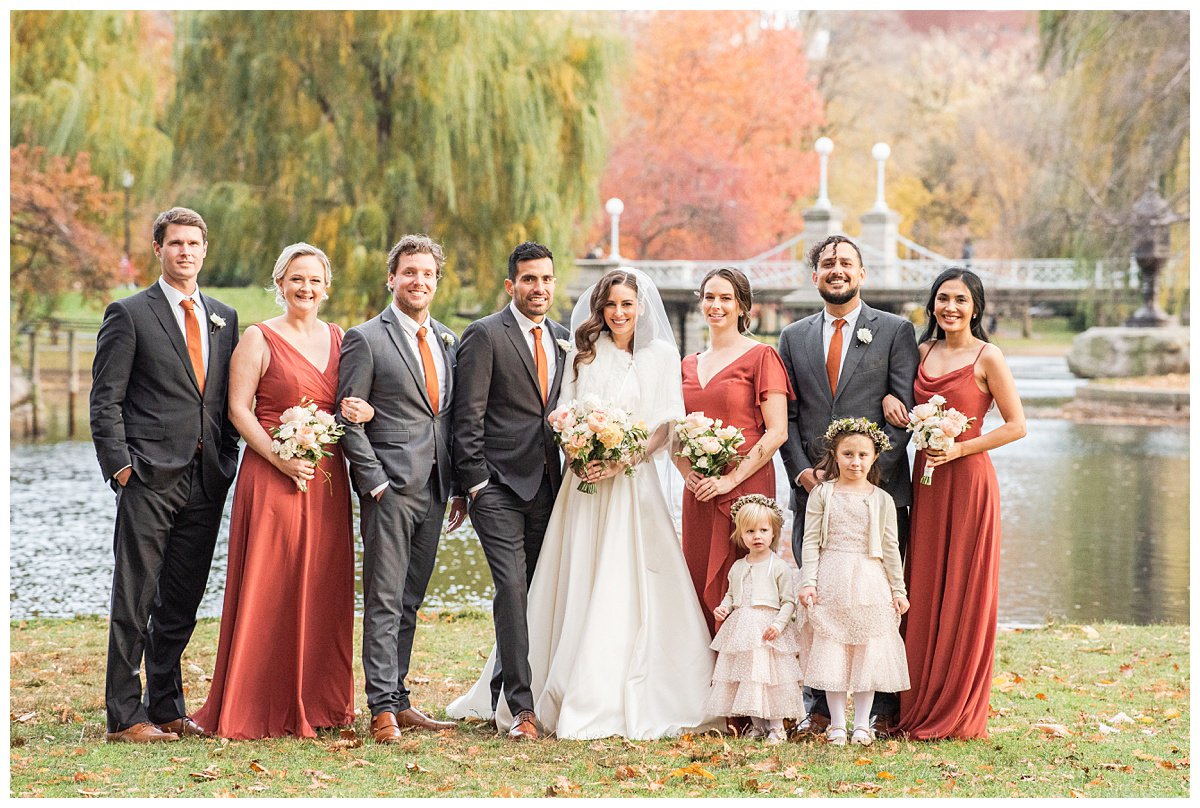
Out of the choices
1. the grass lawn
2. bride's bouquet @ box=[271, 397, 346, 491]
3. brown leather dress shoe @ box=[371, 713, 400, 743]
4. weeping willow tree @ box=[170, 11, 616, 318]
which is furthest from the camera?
weeping willow tree @ box=[170, 11, 616, 318]

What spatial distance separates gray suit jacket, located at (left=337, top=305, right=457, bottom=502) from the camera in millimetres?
5293

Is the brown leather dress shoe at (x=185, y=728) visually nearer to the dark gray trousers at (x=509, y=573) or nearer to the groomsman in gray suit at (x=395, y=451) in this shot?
the groomsman in gray suit at (x=395, y=451)

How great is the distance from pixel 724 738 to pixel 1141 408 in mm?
20637

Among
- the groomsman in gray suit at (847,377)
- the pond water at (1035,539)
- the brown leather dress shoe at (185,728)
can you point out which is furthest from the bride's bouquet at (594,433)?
the pond water at (1035,539)

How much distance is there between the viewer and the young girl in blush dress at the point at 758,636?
209 inches

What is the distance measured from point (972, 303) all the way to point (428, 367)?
227 cm

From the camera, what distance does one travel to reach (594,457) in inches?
211

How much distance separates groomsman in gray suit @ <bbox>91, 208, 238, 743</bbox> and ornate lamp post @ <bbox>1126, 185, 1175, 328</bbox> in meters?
20.5

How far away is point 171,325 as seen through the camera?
5297 millimetres

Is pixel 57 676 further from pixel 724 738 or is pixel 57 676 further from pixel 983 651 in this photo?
pixel 983 651

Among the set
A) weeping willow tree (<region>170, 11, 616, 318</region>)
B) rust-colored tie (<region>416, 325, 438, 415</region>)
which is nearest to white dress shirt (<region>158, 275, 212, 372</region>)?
rust-colored tie (<region>416, 325, 438, 415</region>)

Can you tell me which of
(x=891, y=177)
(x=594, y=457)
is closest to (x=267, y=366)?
(x=594, y=457)

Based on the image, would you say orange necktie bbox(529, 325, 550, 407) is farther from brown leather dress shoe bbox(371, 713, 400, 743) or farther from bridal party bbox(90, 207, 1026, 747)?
brown leather dress shoe bbox(371, 713, 400, 743)

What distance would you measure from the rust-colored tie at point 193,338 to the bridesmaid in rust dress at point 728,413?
6.64 feet
